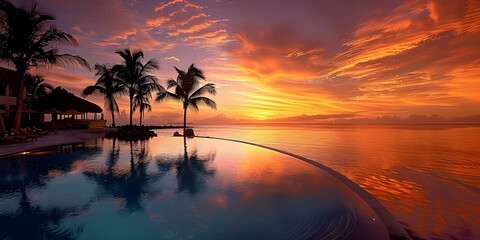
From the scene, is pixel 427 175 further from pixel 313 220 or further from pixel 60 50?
pixel 60 50

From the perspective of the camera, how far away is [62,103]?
2502cm

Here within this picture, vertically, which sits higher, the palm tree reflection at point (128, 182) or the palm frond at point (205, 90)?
the palm frond at point (205, 90)

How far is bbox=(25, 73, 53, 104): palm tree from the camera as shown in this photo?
30.9 m

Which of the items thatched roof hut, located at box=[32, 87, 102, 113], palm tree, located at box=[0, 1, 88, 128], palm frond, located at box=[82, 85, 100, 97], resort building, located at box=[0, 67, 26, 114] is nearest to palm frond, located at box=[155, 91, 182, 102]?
palm tree, located at box=[0, 1, 88, 128]

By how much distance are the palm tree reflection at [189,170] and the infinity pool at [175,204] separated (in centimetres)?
3

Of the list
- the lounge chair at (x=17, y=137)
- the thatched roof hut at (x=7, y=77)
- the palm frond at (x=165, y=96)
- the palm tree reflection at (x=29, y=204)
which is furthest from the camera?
the palm frond at (x=165, y=96)

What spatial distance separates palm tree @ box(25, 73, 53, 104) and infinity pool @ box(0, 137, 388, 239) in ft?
102

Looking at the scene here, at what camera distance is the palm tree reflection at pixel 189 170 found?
5980 millimetres

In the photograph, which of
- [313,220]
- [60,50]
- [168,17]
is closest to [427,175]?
[313,220]

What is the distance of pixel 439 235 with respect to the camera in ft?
13.7

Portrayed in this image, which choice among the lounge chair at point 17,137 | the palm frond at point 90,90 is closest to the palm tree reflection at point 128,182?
the lounge chair at point 17,137

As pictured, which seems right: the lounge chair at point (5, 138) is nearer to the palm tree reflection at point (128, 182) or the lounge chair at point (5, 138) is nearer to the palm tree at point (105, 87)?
the palm tree reflection at point (128, 182)

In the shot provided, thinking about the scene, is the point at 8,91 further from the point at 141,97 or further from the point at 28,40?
the point at 28,40

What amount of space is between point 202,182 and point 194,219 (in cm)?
244
